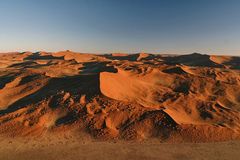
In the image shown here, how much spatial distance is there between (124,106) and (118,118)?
0.97 metres

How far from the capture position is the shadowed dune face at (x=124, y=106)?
11547 millimetres

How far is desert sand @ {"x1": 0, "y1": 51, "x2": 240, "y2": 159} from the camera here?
32.3ft

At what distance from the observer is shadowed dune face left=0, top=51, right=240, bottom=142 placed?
37.9ft

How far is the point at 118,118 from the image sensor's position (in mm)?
12391

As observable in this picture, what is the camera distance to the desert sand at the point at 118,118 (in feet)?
32.3

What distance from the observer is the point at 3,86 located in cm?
1803

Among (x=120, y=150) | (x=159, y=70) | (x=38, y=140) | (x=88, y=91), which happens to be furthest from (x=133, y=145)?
(x=159, y=70)

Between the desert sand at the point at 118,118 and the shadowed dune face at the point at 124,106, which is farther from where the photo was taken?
the shadowed dune face at the point at 124,106

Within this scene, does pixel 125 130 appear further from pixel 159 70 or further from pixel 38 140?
pixel 159 70

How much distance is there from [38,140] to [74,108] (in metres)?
2.92

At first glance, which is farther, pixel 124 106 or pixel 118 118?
pixel 124 106

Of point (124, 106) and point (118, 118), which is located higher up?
point (124, 106)

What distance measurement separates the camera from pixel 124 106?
43.1 feet

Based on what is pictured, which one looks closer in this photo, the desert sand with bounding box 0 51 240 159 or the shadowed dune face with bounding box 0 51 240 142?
the desert sand with bounding box 0 51 240 159
